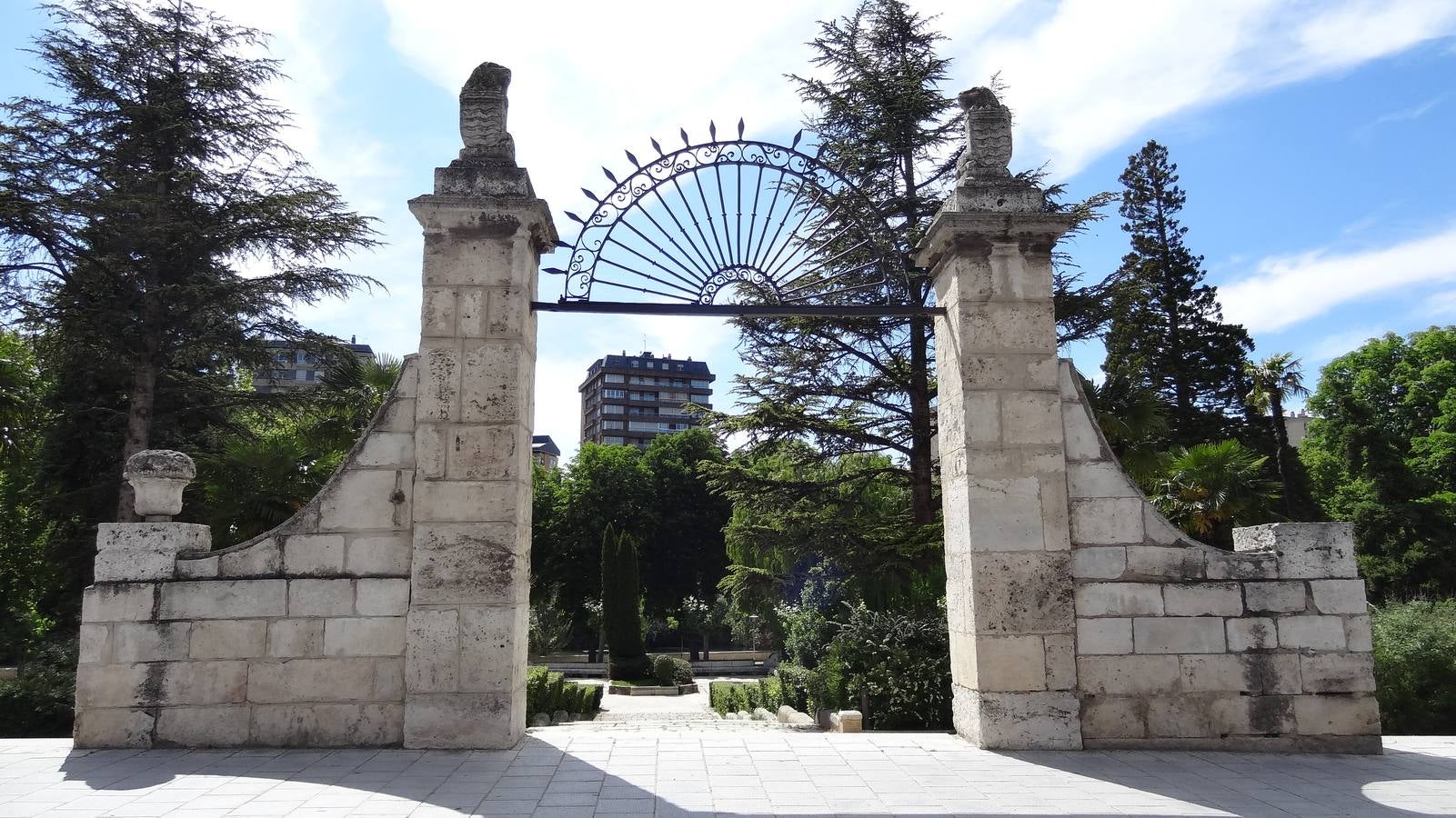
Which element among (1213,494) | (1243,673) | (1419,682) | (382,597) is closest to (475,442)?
(382,597)

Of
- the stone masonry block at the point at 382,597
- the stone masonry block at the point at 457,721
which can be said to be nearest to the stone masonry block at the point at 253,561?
the stone masonry block at the point at 382,597

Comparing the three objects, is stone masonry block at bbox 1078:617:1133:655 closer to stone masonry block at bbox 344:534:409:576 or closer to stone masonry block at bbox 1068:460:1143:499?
stone masonry block at bbox 1068:460:1143:499

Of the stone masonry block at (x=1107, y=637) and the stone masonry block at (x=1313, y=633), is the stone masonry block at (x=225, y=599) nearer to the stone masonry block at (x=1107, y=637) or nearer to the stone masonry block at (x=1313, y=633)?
the stone masonry block at (x=1107, y=637)

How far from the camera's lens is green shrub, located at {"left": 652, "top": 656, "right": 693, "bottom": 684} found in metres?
19.9

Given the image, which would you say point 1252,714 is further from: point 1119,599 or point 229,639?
point 229,639

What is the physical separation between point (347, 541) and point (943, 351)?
13.6 ft

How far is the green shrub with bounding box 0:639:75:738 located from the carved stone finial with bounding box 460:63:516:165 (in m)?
7.89

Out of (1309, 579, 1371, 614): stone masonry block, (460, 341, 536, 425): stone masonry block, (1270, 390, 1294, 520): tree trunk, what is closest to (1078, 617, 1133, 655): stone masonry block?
(1309, 579, 1371, 614): stone masonry block

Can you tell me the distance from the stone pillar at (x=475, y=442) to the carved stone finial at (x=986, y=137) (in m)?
2.96

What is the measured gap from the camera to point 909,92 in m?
14.0

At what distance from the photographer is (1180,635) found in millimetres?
5332

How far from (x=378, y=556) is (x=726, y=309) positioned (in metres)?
2.77

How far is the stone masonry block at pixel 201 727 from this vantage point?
5.16 meters

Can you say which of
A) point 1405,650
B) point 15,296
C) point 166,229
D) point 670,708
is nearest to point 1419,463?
point 1405,650
